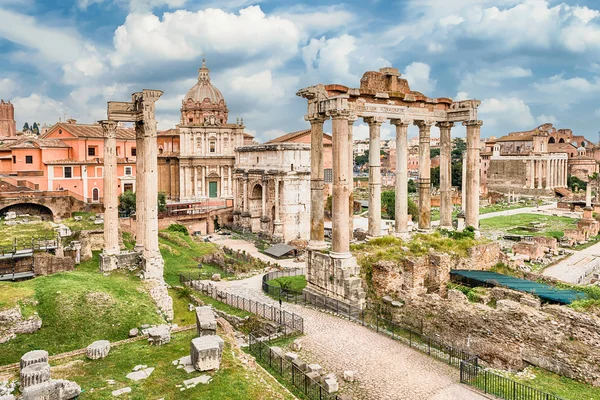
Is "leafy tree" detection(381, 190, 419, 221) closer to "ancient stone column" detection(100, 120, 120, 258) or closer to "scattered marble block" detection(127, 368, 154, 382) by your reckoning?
"ancient stone column" detection(100, 120, 120, 258)

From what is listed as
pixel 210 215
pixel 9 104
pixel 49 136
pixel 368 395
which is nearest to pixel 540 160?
pixel 210 215

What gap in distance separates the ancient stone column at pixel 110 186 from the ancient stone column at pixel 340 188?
935 cm

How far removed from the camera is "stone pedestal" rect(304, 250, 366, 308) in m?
17.8

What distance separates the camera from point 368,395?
1173 cm

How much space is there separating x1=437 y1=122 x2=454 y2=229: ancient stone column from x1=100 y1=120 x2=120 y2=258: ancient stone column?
15536 millimetres

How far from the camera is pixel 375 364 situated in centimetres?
1338

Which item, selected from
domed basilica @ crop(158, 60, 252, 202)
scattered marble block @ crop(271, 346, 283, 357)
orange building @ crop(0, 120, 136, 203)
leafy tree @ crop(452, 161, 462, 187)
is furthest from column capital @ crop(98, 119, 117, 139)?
leafy tree @ crop(452, 161, 462, 187)

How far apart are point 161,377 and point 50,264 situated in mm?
12075

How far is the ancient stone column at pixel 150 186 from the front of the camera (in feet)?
63.3

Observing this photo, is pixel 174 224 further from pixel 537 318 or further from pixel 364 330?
pixel 537 318

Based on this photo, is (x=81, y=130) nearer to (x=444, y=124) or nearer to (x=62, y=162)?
(x=62, y=162)

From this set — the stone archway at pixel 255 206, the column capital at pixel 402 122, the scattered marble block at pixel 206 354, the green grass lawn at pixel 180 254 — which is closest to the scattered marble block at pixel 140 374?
the scattered marble block at pixel 206 354

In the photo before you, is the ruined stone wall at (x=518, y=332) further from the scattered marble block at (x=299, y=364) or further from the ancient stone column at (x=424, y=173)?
the ancient stone column at (x=424, y=173)

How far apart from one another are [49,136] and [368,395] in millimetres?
46076
